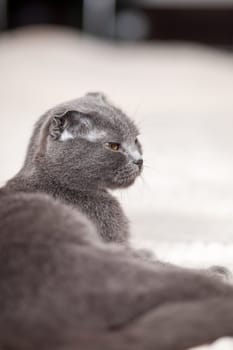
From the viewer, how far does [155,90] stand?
3508 mm

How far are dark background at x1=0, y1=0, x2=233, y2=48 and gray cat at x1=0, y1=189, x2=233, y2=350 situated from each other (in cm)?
431

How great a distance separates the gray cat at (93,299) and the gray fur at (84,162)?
32 centimetres

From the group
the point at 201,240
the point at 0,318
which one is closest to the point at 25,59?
the point at 201,240

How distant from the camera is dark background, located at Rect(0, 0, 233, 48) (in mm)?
5094

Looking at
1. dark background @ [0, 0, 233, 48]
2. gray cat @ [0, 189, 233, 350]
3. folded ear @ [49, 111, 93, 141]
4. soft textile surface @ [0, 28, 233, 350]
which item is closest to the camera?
gray cat @ [0, 189, 233, 350]

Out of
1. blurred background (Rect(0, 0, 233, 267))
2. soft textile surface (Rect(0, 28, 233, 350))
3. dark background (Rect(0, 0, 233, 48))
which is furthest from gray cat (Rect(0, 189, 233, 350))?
dark background (Rect(0, 0, 233, 48))

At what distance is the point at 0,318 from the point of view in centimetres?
93

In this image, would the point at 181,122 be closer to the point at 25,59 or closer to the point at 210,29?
the point at 25,59

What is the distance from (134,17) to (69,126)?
4.08 metres

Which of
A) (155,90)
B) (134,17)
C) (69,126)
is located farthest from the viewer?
(134,17)

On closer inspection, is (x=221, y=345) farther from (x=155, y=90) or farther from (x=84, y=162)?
(x=155, y=90)

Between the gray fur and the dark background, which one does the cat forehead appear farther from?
the dark background

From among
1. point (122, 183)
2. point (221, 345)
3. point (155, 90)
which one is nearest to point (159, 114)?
point (155, 90)

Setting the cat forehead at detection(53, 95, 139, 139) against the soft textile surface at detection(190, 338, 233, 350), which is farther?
the cat forehead at detection(53, 95, 139, 139)
